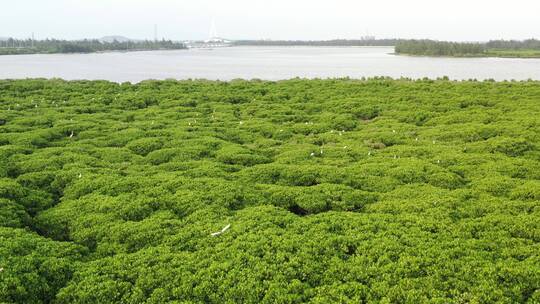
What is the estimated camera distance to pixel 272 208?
13.7 meters

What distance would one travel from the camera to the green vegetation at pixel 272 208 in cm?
997

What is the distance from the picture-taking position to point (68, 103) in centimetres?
3294

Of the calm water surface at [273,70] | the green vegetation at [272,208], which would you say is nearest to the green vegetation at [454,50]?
the calm water surface at [273,70]

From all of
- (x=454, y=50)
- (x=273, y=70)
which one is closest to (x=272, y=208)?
(x=273, y=70)

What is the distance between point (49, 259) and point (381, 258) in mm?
8041

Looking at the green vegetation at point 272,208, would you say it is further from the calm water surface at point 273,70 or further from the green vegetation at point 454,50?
the green vegetation at point 454,50

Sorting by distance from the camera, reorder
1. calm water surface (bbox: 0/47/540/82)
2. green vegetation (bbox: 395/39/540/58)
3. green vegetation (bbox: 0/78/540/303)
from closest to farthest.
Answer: green vegetation (bbox: 0/78/540/303)
calm water surface (bbox: 0/47/540/82)
green vegetation (bbox: 395/39/540/58)

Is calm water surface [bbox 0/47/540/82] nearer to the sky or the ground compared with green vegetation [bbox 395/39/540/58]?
nearer to the ground

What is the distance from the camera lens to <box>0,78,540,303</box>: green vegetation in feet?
32.7

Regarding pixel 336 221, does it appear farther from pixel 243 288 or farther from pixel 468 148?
pixel 468 148

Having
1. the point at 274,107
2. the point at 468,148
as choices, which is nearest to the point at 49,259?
the point at 468,148

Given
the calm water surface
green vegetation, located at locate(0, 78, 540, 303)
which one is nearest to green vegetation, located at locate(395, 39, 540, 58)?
the calm water surface

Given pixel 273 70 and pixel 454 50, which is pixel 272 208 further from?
pixel 454 50

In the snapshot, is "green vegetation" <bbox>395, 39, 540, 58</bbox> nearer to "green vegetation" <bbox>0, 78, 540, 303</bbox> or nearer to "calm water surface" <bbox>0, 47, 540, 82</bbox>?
"calm water surface" <bbox>0, 47, 540, 82</bbox>
